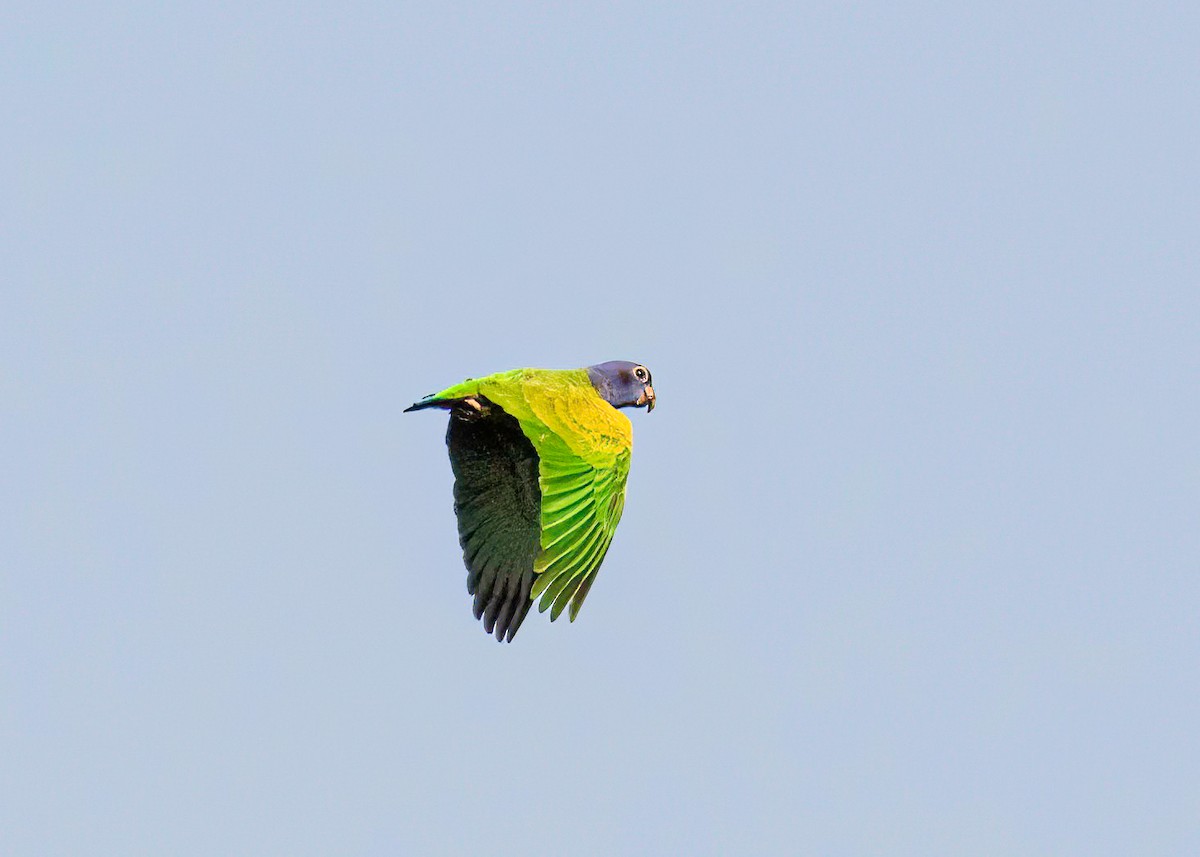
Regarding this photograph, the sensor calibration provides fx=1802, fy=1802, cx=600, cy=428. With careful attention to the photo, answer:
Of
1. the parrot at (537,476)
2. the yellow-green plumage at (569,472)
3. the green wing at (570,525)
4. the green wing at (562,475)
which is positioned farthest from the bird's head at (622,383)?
the green wing at (570,525)

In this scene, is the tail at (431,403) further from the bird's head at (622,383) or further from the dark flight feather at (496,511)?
the bird's head at (622,383)

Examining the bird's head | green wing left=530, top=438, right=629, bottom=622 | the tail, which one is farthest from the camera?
the bird's head

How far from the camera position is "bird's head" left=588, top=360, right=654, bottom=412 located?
21.2 meters

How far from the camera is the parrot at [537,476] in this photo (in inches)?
720

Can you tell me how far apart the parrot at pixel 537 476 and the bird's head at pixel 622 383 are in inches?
0.5

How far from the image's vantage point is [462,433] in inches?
798

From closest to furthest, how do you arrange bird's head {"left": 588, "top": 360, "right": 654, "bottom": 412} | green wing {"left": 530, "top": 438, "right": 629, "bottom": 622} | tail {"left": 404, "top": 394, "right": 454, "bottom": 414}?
green wing {"left": 530, "top": 438, "right": 629, "bottom": 622} < tail {"left": 404, "top": 394, "right": 454, "bottom": 414} < bird's head {"left": 588, "top": 360, "right": 654, "bottom": 412}

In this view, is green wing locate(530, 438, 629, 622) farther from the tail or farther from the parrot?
the tail

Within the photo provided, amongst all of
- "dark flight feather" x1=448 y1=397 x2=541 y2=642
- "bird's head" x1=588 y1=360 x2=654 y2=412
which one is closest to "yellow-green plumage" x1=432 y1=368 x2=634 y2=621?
"dark flight feather" x1=448 y1=397 x2=541 y2=642

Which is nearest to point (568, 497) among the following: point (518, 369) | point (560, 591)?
point (560, 591)

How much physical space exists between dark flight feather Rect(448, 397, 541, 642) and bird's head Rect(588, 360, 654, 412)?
149cm

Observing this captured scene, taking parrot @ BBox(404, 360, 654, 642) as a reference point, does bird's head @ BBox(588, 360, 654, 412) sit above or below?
above

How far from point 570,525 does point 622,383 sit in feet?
11.5

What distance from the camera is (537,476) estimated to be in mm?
20172
